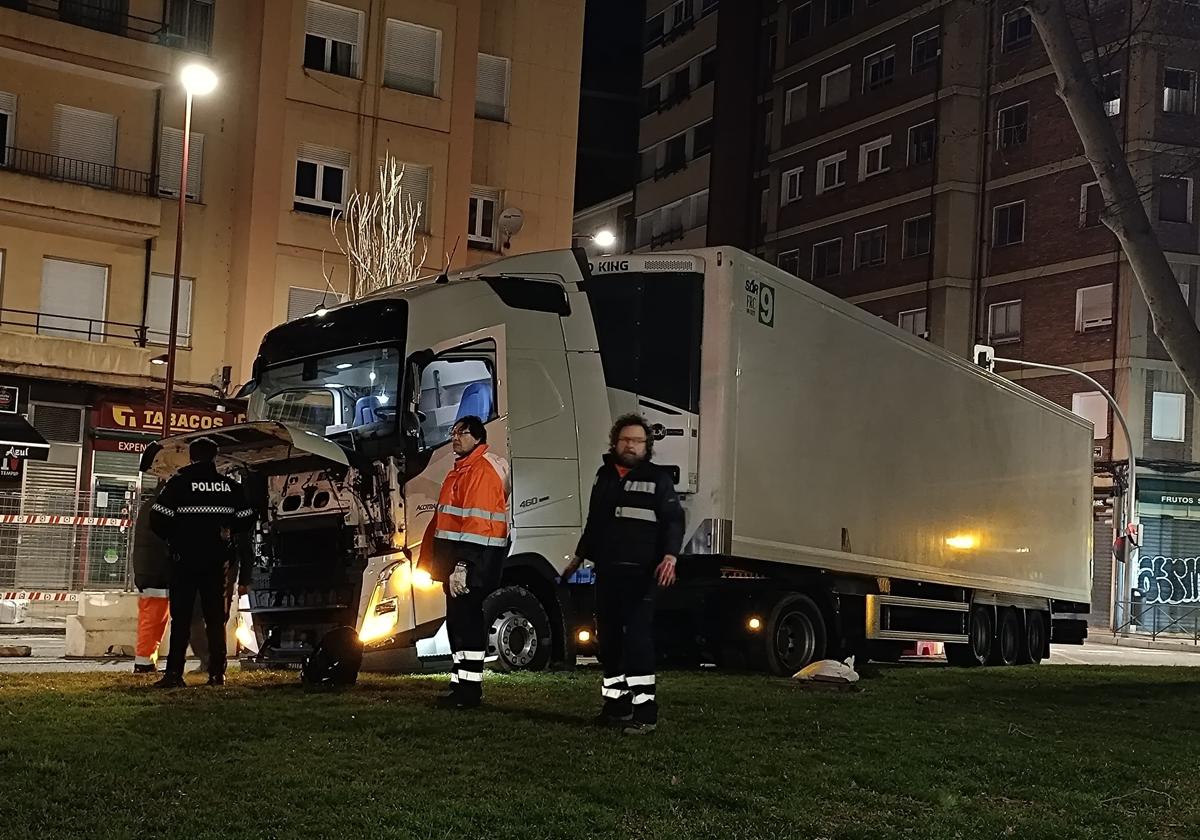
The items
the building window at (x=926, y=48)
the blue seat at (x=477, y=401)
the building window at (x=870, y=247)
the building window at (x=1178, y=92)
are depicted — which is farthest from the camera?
the building window at (x=870, y=247)

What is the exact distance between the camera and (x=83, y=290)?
96.1 feet

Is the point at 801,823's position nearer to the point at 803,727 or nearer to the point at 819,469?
the point at 803,727

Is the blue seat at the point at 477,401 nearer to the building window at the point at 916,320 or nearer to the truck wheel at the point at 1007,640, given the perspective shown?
the truck wheel at the point at 1007,640

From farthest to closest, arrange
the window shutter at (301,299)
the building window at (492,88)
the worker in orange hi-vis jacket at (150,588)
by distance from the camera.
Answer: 1. the building window at (492,88)
2. the window shutter at (301,299)
3. the worker in orange hi-vis jacket at (150,588)

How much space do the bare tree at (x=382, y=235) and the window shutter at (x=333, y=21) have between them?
286 centimetres

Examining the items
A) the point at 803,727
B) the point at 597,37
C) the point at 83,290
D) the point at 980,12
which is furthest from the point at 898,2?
the point at 803,727

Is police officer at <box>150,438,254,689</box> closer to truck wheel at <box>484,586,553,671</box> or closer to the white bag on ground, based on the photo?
truck wheel at <box>484,586,553,671</box>

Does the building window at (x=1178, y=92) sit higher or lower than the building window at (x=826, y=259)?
higher

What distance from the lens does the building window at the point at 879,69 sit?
4975 cm

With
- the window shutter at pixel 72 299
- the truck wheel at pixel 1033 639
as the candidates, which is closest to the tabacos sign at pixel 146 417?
the window shutter at pixel 72 299

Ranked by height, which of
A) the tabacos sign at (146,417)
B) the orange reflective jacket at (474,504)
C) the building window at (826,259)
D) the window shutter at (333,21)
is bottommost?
the orange reflective jacket at (474,504)

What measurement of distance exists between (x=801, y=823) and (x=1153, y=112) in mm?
39925

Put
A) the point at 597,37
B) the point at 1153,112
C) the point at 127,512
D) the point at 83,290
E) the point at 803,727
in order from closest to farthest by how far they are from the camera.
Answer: the point at 803,727
the point at 127,512
the point at 83,290
the point at 1153,112
the point at 597,37

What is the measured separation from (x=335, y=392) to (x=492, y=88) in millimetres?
23856
